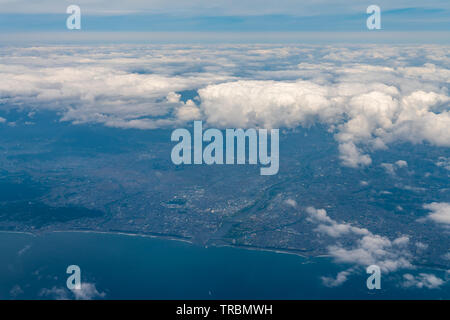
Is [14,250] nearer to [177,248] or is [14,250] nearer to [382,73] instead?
[177,248]

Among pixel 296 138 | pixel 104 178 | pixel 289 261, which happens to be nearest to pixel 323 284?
pixel 289 261

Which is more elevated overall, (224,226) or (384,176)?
(384,176)

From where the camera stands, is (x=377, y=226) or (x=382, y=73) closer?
(x=377, y=226)

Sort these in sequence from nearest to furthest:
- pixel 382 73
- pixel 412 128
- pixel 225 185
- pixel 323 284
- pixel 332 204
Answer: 1. pixel 323 284
2. pixel 332 204
3. pixel 225 185
4. pixel 412 128
5. pixel 382 73

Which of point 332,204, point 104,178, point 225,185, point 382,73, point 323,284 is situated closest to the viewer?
point 323,284

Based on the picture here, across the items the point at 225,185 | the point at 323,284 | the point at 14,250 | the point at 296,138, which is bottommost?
the point at 323,284

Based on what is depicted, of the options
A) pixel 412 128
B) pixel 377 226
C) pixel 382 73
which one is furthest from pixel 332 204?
pixel 382 73
